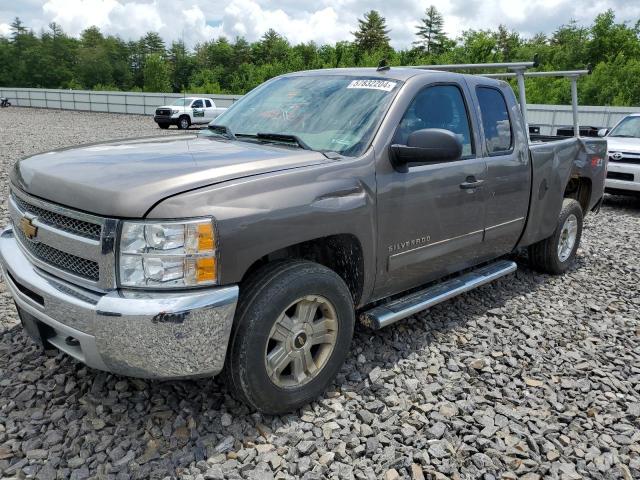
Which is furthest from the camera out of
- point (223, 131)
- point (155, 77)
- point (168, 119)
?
point (155, 77)

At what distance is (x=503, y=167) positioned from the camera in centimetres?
409

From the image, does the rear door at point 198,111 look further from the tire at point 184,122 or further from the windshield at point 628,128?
the windshield at point 628,128

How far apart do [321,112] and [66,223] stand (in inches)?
65.8

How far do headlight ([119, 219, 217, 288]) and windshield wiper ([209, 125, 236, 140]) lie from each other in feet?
4.48

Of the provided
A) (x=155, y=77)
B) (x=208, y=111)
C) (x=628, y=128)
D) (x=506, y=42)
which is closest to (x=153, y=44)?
(x=155, y=77)

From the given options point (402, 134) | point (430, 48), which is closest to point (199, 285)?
point (402, 134)

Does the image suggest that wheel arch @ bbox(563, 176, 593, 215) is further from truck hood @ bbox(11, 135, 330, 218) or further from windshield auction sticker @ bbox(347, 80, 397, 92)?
truck hood @ bbox(11, 135, 330, 218)

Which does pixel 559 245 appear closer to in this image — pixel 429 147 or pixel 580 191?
pixel 580 191

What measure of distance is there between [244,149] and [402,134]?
97 centimetres

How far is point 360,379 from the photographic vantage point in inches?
131

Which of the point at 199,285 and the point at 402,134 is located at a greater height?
the point at 402,134

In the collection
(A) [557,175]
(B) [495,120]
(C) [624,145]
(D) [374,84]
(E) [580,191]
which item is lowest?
(E) [580,191]

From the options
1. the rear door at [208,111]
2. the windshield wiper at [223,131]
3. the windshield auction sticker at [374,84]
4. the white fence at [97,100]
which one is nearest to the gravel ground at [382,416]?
the windshield wiper at [223,131]

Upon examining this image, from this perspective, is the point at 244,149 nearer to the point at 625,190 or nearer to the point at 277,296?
the point at 277,296
